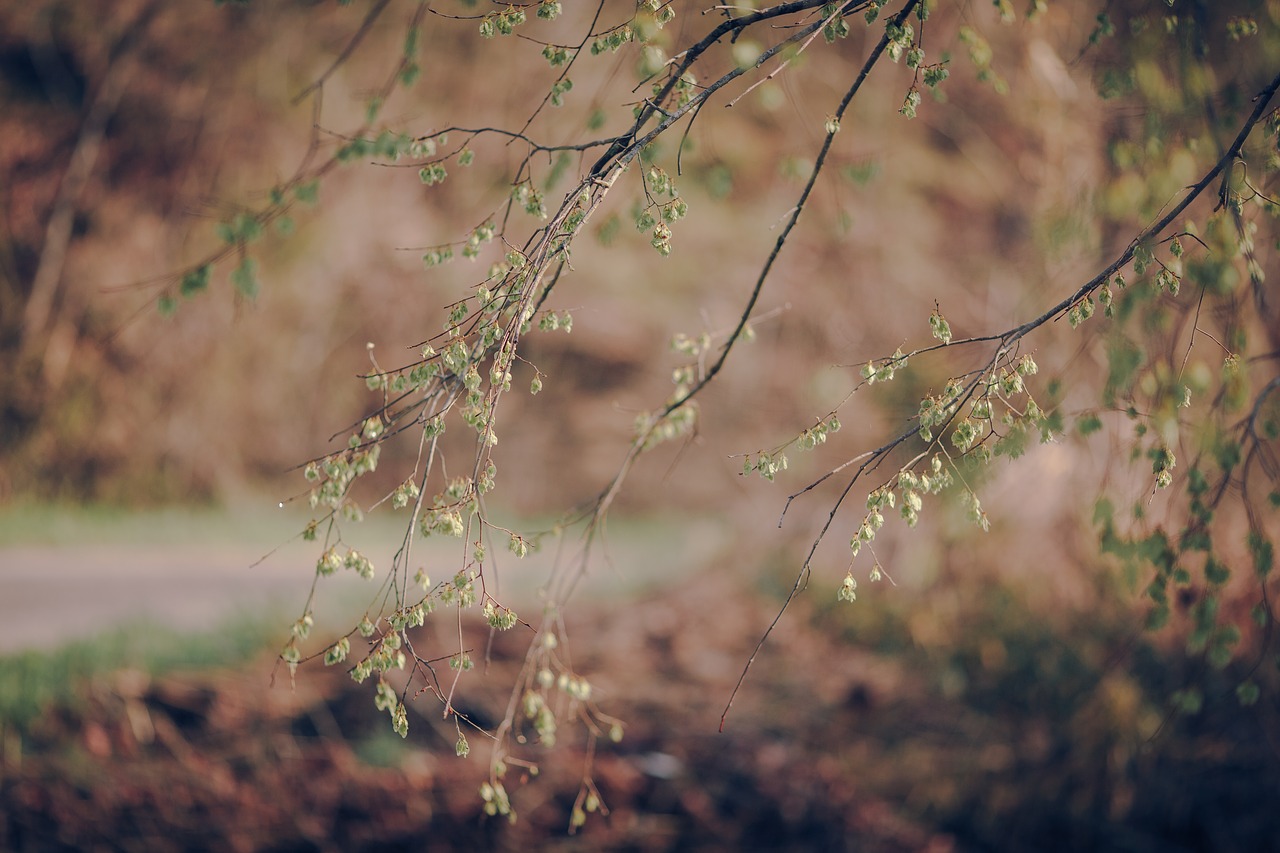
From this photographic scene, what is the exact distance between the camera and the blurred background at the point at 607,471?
12.8 ft

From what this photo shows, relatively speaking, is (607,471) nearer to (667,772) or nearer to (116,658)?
(116,658)

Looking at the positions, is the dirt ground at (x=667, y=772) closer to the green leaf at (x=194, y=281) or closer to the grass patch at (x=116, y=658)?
the grass patch at (x=116, y=658)

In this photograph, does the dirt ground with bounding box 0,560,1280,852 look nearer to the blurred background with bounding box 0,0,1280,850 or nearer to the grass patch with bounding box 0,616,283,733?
the blurred background with bounding box 0,0,1280,850

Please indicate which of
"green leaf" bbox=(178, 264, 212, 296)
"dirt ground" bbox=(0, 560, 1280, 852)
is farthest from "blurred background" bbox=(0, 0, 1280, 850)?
"green leaf" bbox=(178, 264, 212, 296)

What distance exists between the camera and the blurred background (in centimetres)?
391

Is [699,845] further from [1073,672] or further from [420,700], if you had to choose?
[1073,672]

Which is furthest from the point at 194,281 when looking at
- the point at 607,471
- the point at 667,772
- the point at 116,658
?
the point at 607,471

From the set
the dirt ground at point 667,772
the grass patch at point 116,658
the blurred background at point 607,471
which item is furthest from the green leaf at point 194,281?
the grass patch at point 116,658

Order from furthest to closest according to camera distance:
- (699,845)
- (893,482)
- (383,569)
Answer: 1. (383,569)
2. (699,845)
3. (893,482)

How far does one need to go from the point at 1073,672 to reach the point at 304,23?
862 cm

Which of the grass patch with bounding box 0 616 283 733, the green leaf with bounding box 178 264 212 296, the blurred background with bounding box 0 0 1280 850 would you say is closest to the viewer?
the green leaf with bounding box 178 264 212 296

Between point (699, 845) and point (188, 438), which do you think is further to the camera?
point (188, 438)

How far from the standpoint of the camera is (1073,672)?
4.82 m

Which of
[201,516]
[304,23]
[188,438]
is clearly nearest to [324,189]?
[304,23]
